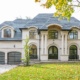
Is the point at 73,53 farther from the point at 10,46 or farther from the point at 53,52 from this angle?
the point at 10,46

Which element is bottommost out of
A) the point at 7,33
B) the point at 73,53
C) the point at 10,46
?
the point at 73,53

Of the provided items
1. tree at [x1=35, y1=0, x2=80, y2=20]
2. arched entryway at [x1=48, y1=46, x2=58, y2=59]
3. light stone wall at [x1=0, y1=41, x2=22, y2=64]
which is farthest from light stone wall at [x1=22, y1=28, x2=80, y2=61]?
tree at [x1=35, y1=0, x2=80, y2=20]

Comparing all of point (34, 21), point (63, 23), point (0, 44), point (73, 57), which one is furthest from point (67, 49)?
point (0, 44)

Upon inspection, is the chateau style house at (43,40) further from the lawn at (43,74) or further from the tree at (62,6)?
the tree at (62,6)

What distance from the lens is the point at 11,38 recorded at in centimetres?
4069

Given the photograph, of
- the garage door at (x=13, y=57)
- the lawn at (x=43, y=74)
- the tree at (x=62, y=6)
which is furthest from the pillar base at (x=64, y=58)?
the tree at (x=62, y=6)

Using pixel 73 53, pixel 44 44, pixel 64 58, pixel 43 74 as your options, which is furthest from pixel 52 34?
pixel 43 74

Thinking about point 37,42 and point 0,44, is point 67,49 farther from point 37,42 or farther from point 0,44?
point 0,44

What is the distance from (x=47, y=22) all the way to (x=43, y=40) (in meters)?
2.89

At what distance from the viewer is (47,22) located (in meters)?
39.3

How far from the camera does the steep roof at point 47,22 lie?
38938mm

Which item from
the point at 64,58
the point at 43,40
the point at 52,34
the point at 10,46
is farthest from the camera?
the point at 10,46

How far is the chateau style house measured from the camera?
38.4 metres

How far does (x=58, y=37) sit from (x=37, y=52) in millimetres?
3949
